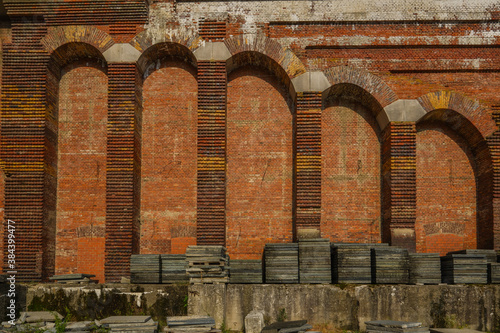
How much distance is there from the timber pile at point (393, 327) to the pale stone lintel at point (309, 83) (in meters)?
5.95

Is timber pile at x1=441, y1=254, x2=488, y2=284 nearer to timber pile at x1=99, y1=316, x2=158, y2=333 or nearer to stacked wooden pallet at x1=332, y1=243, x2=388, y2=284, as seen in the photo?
stacked wooden pallet at x1=332, y1=243, x2=388, y2=284

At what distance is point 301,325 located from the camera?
33.3 ft

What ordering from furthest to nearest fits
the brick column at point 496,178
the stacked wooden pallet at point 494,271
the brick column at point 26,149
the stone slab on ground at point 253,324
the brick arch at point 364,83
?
the brick arch at point 364,83
the brick column at point 496,178
the brick column at point 26,149
the stacked wooden pallet at point 494,271
the stone slab on ground at point 253,324

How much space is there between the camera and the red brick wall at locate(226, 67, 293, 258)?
1366 cm

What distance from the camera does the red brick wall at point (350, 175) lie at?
13711 mm

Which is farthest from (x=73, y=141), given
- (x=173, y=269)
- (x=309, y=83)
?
(x=309, y=83)

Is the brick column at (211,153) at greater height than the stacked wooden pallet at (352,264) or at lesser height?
greater

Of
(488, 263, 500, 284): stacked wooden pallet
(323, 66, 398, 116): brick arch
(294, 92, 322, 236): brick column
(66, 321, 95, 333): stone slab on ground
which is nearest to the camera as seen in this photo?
(66, 321, 95, 333): stone slab on ground

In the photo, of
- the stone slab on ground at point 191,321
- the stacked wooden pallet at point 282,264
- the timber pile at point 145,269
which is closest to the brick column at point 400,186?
the stacked wooden pallet at point 282,264

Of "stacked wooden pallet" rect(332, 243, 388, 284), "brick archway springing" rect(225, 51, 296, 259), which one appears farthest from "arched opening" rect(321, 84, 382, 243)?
"stacked wooden pallet" rect(332, 243, 388, 284)

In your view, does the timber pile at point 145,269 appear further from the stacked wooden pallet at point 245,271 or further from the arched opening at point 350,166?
the arched opening at point 350,166

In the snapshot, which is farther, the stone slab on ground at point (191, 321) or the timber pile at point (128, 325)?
the timber pile at point (128, 325)

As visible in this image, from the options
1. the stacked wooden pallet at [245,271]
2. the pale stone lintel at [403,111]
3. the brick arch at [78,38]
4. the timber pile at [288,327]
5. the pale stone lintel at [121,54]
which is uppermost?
the brick arch at [78,38]

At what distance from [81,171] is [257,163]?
456cm
